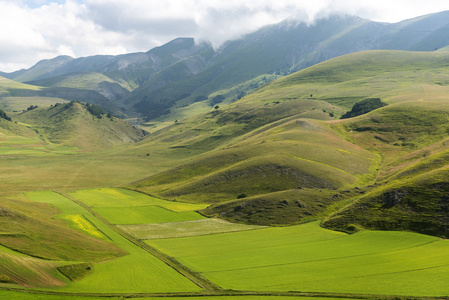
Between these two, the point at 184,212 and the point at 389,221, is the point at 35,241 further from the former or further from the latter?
the point at 389,221

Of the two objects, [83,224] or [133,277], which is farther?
[83,224]

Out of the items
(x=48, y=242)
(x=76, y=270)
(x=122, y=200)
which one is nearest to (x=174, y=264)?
(x=76, y=270)

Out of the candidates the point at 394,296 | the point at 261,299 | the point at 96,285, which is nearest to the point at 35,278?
the point at 96,285

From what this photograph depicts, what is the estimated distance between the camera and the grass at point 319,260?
5053 cm

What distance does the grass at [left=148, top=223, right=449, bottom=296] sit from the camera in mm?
50528

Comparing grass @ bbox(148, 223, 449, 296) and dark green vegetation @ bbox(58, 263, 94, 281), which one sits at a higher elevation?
dark green vegetation @ bbox(58, 263, 94, 281)

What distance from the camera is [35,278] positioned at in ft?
170

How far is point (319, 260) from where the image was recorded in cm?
6125

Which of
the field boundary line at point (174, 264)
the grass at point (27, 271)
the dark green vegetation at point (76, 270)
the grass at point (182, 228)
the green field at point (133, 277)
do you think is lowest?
the grass at point (182, 228)

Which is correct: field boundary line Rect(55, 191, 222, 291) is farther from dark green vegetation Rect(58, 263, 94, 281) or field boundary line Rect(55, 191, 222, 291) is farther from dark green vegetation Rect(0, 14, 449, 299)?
dark green vegetation Rect(58, 263, 94, 281)

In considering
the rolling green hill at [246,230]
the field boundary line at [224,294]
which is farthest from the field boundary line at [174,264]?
the field boundary line at [224,294]

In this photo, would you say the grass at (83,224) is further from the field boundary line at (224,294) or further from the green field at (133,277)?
the field boundary line at (224,294)

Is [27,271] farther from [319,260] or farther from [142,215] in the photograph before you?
[142,215]

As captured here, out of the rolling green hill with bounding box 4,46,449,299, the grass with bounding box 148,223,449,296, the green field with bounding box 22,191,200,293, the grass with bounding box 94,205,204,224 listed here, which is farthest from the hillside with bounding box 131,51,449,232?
the green field with bounding box 22,191,200,293
